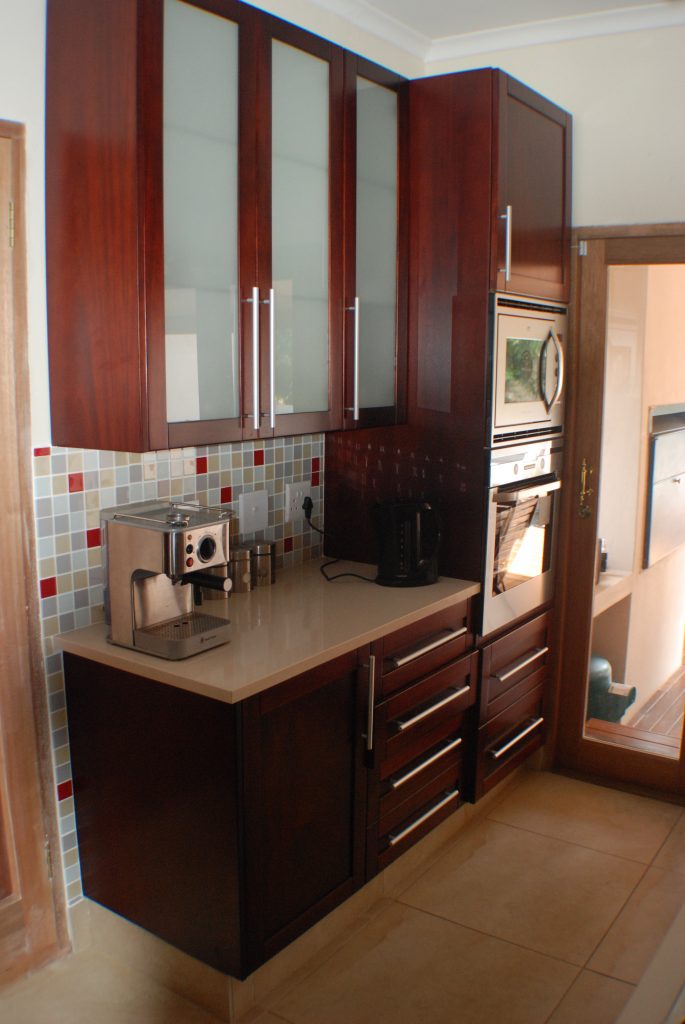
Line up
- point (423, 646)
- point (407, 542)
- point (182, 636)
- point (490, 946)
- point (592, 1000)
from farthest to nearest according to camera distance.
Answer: point (407, 542)
point (423, 646)
point (490, 946)
point (592, 1000)
point (182, 636)

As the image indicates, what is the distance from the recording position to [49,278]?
2.18 metres

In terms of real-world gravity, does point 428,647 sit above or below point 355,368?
below

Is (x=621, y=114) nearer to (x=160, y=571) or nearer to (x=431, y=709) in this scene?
Answer: (x=431, y=709)

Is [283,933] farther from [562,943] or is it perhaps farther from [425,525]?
[425,525]

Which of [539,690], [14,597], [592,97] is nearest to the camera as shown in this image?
[14,597]

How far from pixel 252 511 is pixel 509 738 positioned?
1224 millimetres

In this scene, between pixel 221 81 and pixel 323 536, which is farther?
pixel 323 536

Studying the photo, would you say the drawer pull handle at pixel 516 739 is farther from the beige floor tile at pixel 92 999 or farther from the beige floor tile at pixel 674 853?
the beige floor tile at pixel 92 999

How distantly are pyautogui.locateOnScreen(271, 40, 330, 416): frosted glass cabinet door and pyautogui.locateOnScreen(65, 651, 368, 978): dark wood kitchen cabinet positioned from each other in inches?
31.1

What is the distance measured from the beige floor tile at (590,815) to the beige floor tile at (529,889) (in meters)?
0.07

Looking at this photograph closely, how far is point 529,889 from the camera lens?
9.07 ft

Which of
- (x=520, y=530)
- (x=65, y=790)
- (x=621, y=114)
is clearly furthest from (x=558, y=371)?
(x=65, y=790)

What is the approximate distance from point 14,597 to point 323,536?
126cm

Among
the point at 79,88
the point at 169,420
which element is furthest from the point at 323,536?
the point at 79,88
